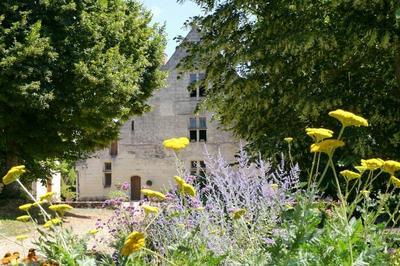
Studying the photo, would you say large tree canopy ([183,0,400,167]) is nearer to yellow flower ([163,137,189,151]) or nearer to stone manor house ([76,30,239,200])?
yellow flower ([163,137,189,151])

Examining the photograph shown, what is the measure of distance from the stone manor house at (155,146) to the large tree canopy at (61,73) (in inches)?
632

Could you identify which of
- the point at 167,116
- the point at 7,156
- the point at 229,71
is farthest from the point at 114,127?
the point at 167,116

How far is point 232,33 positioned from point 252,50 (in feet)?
3.42

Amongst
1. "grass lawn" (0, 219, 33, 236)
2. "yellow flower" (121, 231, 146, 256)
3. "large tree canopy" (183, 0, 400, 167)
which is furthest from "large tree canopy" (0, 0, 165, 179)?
"yellow flower" (121, 231, 146, 256)

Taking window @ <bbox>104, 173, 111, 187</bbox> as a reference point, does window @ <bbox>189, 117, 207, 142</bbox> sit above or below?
above

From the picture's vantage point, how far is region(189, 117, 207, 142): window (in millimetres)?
35156

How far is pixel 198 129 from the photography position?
35281mm

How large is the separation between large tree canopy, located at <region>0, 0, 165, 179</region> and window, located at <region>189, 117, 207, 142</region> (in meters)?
16.3

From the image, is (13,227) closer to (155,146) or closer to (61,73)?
(61,73)

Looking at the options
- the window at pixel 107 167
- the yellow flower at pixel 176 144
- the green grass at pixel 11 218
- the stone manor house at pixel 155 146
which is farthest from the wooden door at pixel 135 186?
the yellow flower at pixel 176 144

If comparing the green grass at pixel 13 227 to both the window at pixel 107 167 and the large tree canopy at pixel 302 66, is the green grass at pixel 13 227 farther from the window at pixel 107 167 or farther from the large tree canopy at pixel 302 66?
the window at pixel 107 167

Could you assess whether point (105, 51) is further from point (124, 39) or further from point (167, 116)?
point (167, 116)

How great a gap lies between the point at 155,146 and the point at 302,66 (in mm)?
26479

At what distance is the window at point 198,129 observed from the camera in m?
35.2
